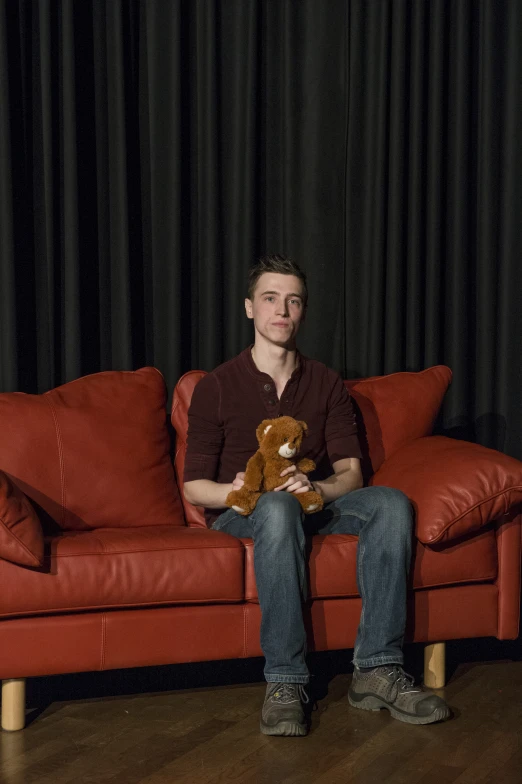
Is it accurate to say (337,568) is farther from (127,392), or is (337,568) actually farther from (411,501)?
(127,392)

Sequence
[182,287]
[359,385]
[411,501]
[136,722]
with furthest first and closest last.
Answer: [182,287] < [359,385] < [411,501] < [136,722]

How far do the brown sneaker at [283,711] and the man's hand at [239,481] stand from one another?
0.48 metres

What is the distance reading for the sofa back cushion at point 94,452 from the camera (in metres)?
2.50

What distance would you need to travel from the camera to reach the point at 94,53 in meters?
3.10

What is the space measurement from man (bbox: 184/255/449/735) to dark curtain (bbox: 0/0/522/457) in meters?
0.68

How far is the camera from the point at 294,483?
2344mm

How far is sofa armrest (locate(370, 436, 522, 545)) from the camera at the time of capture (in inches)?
91.7

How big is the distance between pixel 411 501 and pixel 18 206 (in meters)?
1.57

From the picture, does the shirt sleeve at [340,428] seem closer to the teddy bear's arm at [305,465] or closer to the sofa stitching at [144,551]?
the teddy bear's arm at [305,465]

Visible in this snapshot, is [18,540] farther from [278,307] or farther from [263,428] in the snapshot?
[278,307]

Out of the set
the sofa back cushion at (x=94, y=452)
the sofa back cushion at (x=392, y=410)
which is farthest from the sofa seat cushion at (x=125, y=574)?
the sofa back cushion at (x=392, y=410)

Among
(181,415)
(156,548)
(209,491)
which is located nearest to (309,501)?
(209,491)

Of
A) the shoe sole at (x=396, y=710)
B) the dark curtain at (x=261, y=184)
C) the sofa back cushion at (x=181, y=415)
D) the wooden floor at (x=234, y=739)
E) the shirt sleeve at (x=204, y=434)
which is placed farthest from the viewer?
the dark curtain at (x=261, y=184)

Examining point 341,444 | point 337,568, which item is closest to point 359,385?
point 341,444
